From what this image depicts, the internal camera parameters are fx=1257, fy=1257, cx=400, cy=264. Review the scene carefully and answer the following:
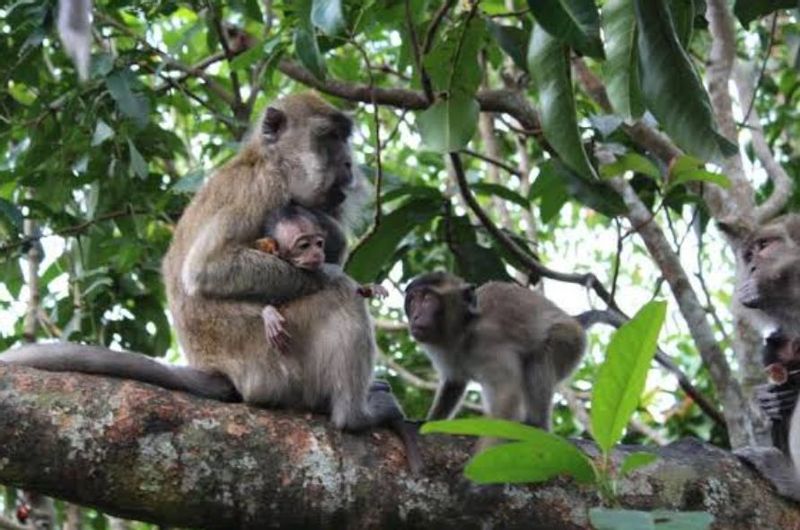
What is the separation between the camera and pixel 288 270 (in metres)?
5.02

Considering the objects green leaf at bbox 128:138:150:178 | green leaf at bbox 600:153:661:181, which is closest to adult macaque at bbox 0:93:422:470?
green leaf at bbox 128:138:150:178

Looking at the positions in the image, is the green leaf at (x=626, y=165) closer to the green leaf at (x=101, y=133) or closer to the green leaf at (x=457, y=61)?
the green leaf at (x=457, y=61)

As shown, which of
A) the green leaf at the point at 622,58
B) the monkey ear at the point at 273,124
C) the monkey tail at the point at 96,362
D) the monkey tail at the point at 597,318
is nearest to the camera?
the green leaf at the point at 622,58

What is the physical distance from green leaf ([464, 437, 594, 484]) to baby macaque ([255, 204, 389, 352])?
7.09 feet

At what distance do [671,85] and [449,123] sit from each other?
186cm

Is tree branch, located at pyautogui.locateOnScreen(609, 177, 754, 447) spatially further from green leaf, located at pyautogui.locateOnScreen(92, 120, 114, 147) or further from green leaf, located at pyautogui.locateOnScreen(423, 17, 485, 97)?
green leaf, located at pyautogui.locateOnScreen(92, 120, 114, 147)

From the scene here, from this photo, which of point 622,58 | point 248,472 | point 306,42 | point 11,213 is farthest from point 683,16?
point 11,213

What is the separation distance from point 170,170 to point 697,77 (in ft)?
16.6

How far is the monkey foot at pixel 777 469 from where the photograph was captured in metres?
4.60

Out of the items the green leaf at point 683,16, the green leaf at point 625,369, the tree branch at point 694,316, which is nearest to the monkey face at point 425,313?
the tree branch at point 694,316

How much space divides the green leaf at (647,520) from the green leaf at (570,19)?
1336mm

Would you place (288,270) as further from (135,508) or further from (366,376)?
(135,508)

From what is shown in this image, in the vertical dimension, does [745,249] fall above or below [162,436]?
above

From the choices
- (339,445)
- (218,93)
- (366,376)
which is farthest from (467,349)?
(218,93)
